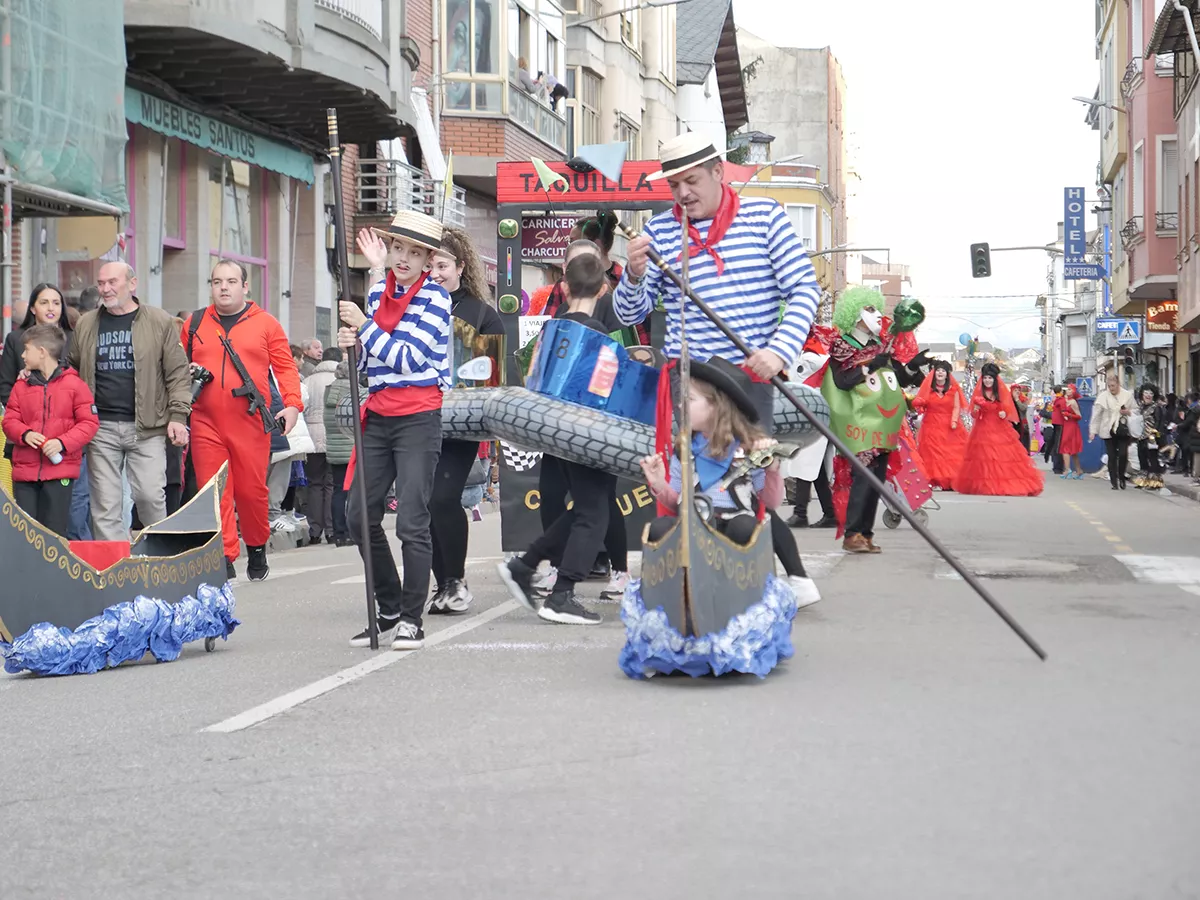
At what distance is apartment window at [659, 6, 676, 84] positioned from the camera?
56.2m

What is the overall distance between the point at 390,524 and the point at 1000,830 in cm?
1607

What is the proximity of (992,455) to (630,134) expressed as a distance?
1165 inches

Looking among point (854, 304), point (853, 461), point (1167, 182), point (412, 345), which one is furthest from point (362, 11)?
point (1167, 182)

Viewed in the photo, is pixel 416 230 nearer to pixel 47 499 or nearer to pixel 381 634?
pixel 381 634

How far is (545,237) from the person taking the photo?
14500 millimetres

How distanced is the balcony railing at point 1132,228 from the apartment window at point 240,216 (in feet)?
90.1

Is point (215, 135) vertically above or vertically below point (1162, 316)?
above

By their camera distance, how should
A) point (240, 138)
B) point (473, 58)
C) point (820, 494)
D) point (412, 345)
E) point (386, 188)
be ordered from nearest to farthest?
point (412, 345) → point (820, 494) → point (240, 138) → point (386, 188) → point (473, 58)

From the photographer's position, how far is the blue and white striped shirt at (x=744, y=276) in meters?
8.26

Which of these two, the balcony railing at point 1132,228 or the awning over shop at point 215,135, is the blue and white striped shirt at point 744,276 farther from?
Result: the balcony railing at point 1132,228

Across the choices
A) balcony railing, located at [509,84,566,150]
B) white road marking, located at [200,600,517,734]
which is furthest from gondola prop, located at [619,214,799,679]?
balcony railing, located at [509,84,566,150]

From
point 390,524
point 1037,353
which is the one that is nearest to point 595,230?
point 390,524

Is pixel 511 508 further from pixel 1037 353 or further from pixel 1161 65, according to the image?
pixel 1037 353

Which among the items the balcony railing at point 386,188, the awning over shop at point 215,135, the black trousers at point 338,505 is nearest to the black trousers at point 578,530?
the black trousers at point 338,505
